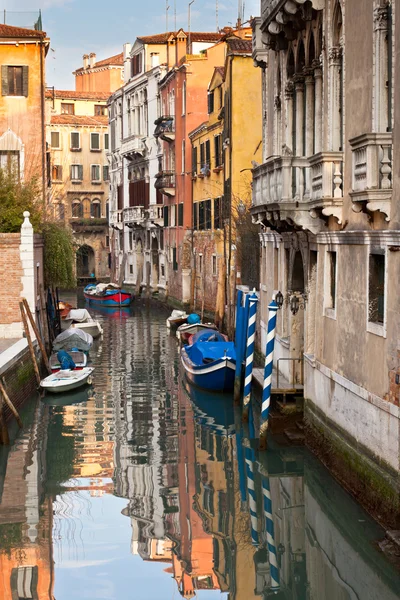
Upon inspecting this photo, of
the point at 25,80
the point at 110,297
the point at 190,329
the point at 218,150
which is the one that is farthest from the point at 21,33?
the point at 110,297

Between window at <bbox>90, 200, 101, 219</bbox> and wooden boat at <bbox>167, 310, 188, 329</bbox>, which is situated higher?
window at <bbox>90, 200, 101, 219</bbox>

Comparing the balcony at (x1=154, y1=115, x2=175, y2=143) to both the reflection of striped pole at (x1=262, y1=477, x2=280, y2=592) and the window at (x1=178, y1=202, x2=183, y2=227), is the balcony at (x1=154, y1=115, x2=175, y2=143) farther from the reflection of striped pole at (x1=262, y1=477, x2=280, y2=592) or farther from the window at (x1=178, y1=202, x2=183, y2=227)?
the reflection of striped pole at (x1=262, y1=477, x2=280, y2=592)

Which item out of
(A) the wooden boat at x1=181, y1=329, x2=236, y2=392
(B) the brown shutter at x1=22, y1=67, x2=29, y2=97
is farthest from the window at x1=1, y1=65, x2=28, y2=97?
(A) the wooden boat at x1=181, y1=329, x2=236, y2=392

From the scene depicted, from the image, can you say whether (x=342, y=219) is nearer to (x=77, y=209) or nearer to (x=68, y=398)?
(x=68, y=398)

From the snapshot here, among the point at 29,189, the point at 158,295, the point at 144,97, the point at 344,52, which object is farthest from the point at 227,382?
the point at 144,97

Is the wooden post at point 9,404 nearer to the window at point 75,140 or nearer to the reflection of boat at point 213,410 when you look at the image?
the reflection of boat at point 213,410

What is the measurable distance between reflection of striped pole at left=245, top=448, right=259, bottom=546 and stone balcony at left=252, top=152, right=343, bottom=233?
9.90 ft

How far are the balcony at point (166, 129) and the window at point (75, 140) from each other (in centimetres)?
1488

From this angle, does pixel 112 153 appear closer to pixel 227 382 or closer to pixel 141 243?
pixel 141 243

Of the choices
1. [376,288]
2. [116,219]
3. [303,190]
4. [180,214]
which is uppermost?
[116,219]

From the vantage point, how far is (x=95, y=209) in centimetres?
5303

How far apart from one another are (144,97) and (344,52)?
31989 millimetres

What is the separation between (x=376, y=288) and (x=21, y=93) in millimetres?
17363

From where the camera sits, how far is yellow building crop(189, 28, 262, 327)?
2377cm
